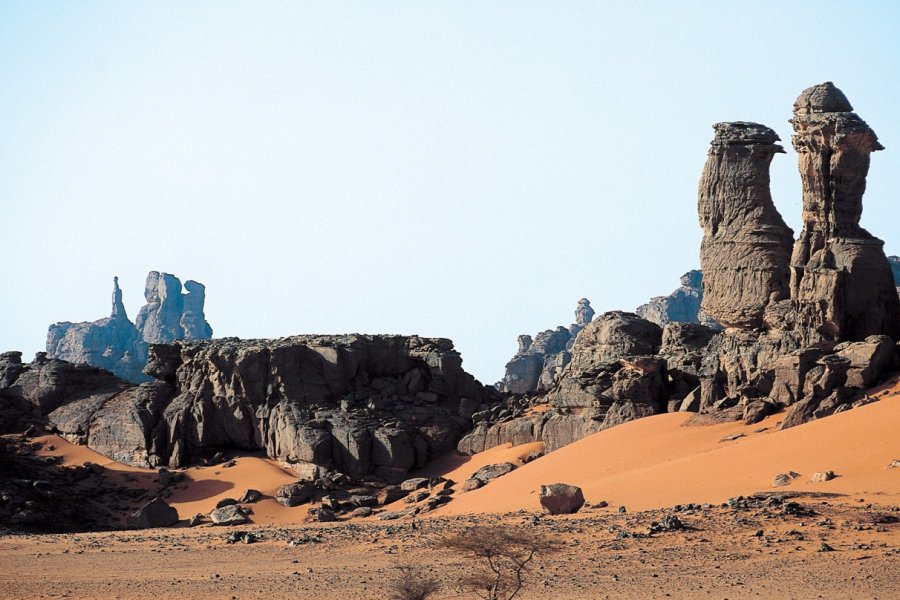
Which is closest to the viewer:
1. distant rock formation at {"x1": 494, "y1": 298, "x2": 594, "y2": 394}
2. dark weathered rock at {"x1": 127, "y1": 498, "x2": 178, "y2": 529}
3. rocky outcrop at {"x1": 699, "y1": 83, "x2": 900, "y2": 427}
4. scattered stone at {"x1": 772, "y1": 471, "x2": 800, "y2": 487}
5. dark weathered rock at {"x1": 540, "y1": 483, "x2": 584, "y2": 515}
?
scattered stone at {"x1": 772, "y1": 471, "x2": 800, "y2": 487}

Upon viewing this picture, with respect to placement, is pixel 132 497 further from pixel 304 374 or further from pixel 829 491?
pixel 829 491

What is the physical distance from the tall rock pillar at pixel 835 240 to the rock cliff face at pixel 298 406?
13.9 metres

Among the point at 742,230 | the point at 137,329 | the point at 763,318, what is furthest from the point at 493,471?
the point at 137,329

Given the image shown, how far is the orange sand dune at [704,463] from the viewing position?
105 feet

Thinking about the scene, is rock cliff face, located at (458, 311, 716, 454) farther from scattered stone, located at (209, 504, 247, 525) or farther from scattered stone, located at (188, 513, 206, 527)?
scattered stone, located at (188, 513, 206, 527)

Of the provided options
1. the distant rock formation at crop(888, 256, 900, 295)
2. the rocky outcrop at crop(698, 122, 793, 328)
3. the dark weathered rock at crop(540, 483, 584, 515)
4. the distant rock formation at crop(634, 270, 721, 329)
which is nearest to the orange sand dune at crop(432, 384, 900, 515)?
the dark weathered rock at crop(540, 483, 584, 515)

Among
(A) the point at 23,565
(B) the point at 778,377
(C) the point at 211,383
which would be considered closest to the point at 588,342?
(B) the point at 778,377

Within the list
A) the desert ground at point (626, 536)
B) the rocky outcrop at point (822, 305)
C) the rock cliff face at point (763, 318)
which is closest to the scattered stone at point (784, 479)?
the desert ground at point (626, 536)

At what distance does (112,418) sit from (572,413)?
17.6 meters

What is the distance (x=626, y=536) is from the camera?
28.4m

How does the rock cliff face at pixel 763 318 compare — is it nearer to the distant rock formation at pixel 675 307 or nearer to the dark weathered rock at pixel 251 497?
the dark weathered rock at pixel 251 497

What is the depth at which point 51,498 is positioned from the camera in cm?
4306

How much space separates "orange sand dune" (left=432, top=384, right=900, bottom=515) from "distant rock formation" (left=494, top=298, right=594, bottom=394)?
39440mm

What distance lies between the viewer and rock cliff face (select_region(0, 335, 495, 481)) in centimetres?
4559
